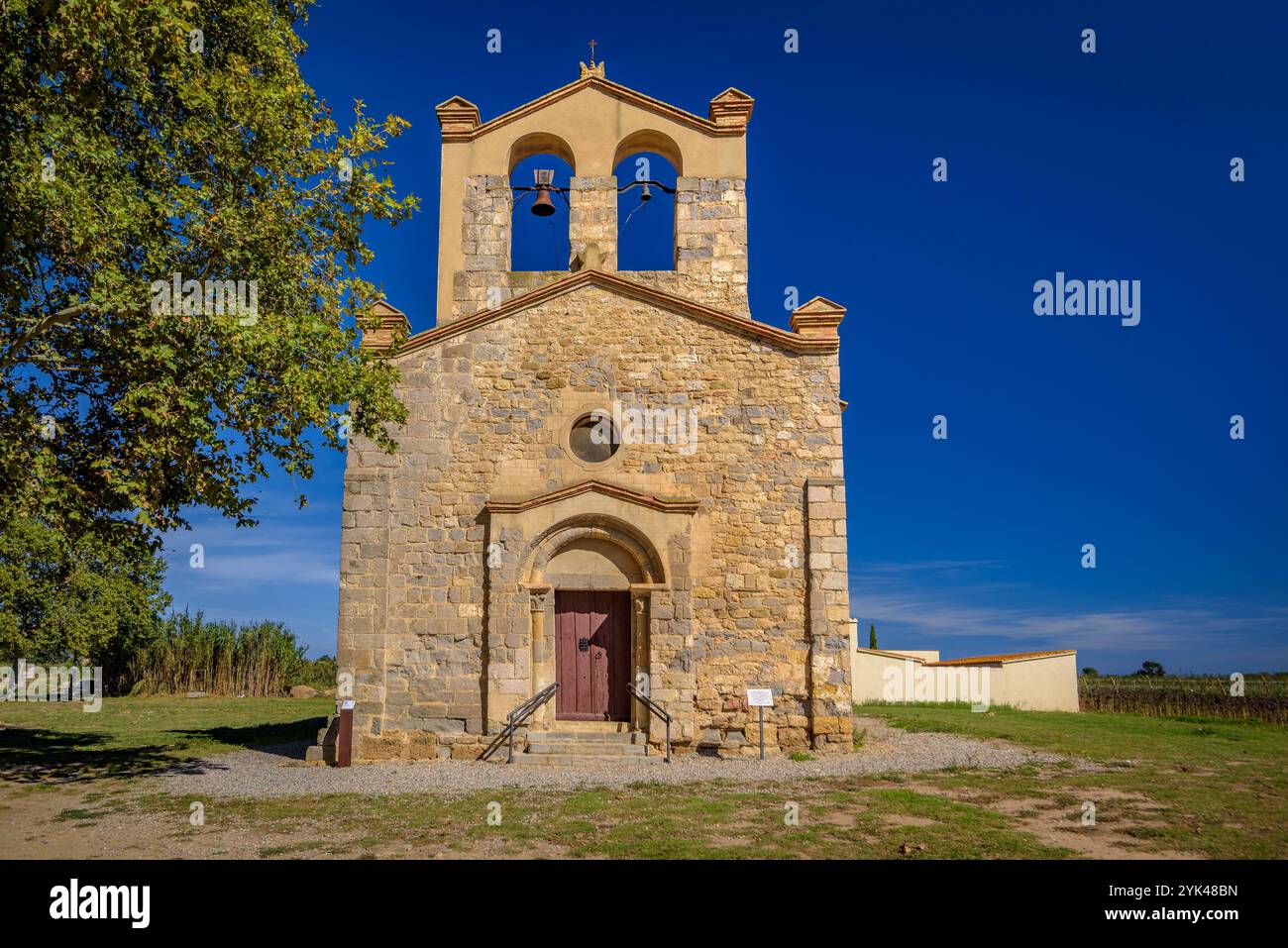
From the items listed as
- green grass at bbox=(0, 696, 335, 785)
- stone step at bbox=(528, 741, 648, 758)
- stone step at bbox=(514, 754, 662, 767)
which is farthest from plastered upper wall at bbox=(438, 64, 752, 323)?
green grass at bbox=(0, 696, 335, 785)

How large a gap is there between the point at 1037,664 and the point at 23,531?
29456mm

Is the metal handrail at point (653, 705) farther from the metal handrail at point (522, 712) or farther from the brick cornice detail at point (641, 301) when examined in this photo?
the brick cornice detail at point (641, 301)

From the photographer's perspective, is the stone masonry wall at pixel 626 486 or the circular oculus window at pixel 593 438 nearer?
the stone masonry wall at pixel 626 486

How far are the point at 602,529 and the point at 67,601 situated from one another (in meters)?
19.6

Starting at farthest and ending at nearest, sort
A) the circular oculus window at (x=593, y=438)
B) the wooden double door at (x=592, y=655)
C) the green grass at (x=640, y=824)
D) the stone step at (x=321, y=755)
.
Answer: the circular oculus window at (x=593, y=438)
the wooden double door at (x=592, y=655)
the stone step at (x=321, y=755)
the green grass at (x=640, y=824)

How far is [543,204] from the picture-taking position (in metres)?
15.8

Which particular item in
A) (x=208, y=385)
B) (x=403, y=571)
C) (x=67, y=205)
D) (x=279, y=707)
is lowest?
(x=279, y=707)

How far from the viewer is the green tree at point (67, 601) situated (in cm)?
2294

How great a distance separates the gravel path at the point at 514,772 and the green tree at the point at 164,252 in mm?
3534

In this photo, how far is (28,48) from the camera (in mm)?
9109

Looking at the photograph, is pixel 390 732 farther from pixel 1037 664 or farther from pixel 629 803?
pixel 1037 664

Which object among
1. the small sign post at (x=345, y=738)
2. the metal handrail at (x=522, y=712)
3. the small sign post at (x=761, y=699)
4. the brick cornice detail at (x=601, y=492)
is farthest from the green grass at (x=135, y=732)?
the small sign post at (x=761, y=699)

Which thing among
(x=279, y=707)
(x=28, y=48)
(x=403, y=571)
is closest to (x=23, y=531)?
(x=279, y=707)

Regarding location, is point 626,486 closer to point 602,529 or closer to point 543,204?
point 602,529
